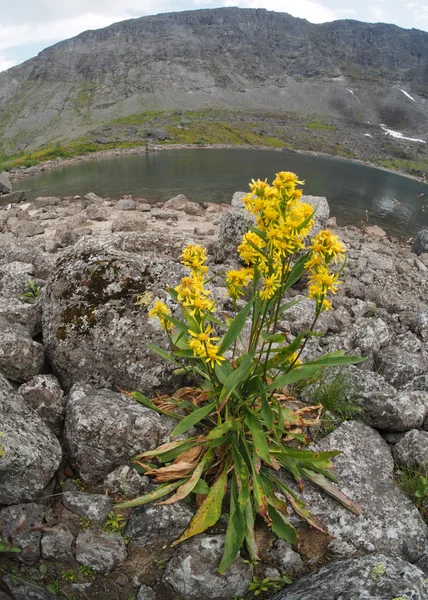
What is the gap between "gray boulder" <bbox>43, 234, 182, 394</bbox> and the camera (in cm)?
541

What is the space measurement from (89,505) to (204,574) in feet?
4.60

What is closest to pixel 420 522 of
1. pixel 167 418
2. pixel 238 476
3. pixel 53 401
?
pixel 238 476

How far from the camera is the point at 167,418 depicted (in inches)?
194

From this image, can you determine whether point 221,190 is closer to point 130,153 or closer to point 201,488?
point 201,488

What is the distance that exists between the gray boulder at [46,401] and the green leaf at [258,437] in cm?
253

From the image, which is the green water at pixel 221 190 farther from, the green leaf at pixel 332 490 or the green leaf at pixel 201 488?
the green leaf at pixel 201 488

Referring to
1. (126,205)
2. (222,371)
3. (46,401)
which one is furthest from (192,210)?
(222,371)

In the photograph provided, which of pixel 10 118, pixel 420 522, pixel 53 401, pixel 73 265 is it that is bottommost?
pixel 420 522

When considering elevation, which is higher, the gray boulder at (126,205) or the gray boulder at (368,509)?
the gray boulder at (126,205)

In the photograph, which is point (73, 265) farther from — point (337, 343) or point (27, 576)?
point (337, 343)

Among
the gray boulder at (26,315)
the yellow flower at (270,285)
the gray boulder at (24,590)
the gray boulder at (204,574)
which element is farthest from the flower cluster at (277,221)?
the gray boulder at (26,315)

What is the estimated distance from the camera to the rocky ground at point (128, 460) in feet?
11.6

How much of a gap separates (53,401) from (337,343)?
508cm

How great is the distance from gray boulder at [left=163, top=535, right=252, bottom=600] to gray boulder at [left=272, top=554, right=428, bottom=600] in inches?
15.7
